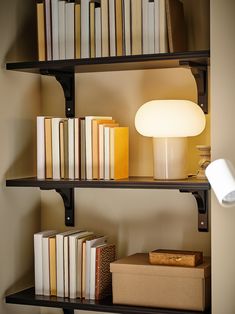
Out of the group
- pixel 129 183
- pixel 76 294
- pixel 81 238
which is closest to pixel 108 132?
pixel 129 183

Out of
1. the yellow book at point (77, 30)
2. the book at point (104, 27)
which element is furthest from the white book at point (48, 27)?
the book at point (104, 27)

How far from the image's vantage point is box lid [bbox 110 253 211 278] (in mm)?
2555

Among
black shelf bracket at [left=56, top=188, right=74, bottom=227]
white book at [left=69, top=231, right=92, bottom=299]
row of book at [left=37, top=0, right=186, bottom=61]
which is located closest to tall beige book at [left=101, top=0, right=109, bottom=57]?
row of book at [left=37, top=0, right=186, bottom=61]

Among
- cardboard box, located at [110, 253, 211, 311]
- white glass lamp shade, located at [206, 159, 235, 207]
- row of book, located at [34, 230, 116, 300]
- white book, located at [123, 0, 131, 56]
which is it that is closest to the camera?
white glass lamp shade, located at [206, 159, 235, 207]

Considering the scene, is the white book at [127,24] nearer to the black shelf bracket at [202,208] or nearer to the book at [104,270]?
the black shelf bracket at [202,208]

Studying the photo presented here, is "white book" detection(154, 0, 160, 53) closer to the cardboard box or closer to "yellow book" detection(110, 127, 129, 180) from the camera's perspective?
"yellow book" detection(110, 127, 129, 180)

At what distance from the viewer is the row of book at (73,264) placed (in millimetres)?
2768

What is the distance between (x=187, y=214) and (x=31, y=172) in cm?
69

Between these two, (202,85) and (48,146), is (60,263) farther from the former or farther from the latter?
(202,85)

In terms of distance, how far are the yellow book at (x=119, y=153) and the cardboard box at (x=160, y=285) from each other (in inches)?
13.2

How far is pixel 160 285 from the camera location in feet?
8.55

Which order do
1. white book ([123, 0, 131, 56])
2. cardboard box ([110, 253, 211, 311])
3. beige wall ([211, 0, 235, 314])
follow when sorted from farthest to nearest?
white book ([123, 0, 131, 56]) < cardboard box ([110, 253, 211, 311]) < beige wall ([211, 0, 235, 314])

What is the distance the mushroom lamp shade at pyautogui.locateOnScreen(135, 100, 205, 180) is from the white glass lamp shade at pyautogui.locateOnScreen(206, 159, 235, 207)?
1.31ft

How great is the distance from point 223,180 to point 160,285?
24.4 inches
